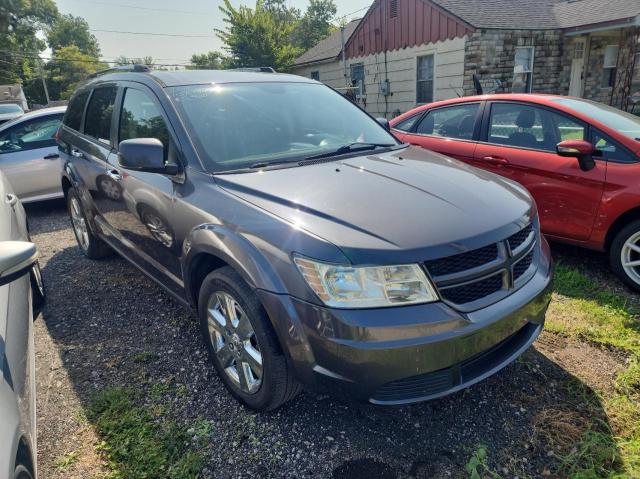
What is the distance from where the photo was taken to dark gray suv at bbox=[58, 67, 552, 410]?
1.84m

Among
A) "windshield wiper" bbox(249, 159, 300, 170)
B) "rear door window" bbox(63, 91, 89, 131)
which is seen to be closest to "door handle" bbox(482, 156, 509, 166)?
"windshield wiper" bbox(249, 159, 300, 170)

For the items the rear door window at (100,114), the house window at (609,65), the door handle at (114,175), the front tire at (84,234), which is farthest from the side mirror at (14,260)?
the house window at (609,65)

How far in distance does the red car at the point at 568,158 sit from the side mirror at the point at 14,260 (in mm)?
3817

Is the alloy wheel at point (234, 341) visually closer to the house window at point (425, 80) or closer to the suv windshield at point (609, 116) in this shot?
the suv windshield at point (609, 116)

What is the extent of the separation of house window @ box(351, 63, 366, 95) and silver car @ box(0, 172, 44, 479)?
1539 cm

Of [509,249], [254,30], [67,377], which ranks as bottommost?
[67,377]

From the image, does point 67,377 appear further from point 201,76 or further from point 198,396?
point 201,76

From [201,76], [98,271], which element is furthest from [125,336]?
[201,76]

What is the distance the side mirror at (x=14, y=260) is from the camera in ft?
4.94

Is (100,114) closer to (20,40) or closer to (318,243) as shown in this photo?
(318,243)

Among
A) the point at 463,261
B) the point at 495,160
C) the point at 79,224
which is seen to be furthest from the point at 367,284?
the point at 79,224

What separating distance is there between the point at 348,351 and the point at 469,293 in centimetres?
60

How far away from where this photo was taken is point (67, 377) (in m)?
2.84

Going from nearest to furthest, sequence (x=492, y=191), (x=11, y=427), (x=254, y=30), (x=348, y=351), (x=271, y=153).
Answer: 1. (x=11, y=427)
2. (x=348, y=351)
3. (x=492, y=191)
4. (x=271, y=153)
5. (x=254, y=30)
